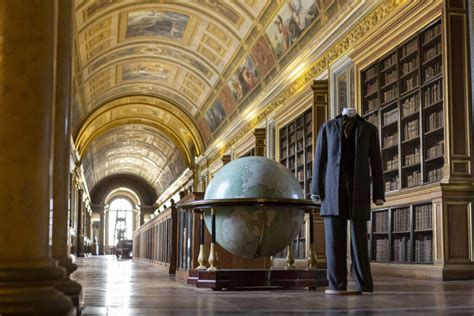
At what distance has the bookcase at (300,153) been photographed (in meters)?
15.8

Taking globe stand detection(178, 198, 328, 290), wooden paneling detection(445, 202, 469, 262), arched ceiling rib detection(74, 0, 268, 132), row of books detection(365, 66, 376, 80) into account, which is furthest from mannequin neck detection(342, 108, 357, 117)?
arched ceiling rib detection(74, 0, 268, 132)

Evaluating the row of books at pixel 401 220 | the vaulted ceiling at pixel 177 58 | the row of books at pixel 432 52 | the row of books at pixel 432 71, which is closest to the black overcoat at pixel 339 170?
the row of books at pixel 432 71

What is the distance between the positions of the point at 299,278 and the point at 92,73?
18821 millimetres

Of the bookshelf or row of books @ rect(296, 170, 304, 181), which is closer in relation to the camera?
the bookshelf

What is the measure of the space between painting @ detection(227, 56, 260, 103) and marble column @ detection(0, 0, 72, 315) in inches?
691

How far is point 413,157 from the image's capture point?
10.3 meters

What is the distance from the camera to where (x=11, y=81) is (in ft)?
10.8

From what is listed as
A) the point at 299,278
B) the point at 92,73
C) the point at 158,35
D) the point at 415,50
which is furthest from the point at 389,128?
the point at 92,73

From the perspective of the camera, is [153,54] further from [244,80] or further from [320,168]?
[320,168]

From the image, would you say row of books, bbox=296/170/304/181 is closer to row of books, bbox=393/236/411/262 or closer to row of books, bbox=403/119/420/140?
row of books, bbox=393/236/411/262

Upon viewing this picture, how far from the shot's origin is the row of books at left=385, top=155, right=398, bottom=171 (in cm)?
1089

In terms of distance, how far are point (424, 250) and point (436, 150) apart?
1454 mm

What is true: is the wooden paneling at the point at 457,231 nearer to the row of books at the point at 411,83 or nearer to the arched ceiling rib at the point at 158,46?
the row of books at the point at 411,83

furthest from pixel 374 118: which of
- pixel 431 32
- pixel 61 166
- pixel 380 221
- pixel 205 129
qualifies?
pixel 205 129
